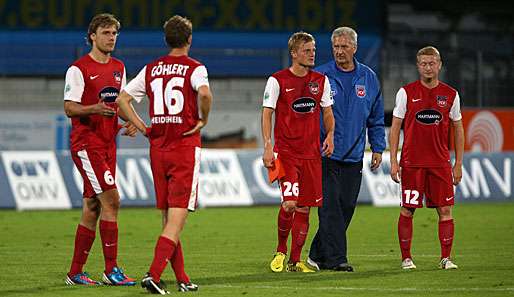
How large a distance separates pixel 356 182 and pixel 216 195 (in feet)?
32.0

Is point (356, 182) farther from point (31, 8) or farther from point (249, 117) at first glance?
point (31, 8)

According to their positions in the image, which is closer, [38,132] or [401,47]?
[38,132]

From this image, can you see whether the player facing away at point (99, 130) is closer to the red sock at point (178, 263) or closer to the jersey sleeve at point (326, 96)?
the red sock at point (178, 263)

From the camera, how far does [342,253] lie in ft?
39.1

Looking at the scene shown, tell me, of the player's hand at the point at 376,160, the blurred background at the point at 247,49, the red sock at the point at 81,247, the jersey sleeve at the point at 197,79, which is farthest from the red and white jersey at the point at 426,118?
the blurred background at the point at 247,49

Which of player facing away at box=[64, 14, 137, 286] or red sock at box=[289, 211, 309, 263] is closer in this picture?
player facing away at box=[64, 14, 137, 286]

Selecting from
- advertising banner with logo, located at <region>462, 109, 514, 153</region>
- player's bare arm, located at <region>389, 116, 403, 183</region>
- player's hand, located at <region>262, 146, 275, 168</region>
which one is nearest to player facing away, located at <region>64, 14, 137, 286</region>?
player's hand, located at <region>262, 146, 275, 168</region>

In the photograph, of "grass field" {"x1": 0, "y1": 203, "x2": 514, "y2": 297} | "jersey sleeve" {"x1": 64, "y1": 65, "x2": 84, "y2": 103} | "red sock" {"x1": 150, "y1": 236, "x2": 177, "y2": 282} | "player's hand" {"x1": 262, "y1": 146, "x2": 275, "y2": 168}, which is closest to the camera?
"red sock" {"x1": 150, "y1": 236, "x2": 177, "y2": 282}

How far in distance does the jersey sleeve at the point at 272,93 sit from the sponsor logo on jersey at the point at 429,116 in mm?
1452

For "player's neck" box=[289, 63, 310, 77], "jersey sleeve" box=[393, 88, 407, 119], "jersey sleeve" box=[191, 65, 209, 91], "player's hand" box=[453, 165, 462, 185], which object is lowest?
"player's hand" box=[453, 165, 462, 185]

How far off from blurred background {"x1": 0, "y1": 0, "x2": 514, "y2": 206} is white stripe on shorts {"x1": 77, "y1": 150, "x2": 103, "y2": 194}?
15690 mm

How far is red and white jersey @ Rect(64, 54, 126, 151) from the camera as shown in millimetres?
10570

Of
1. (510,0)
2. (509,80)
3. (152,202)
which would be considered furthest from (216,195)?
(510,0)

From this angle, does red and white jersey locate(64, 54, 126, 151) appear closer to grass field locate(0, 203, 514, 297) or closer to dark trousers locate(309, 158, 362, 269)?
grass field locate(0, 203, 514, 297)
